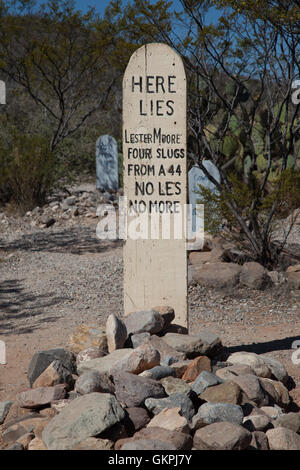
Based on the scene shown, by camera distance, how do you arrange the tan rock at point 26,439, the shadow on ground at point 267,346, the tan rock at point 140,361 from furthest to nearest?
the shadow on ground at point 267,346 → the tan rock at point 140,361 → the tan rock at point 26,439

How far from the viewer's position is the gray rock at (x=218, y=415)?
270 cm

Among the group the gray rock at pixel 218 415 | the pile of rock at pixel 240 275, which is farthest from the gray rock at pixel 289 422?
the pile of rock at pixel 240 275

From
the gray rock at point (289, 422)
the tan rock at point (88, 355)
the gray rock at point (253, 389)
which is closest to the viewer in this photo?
the gray rock at point (289, 422)

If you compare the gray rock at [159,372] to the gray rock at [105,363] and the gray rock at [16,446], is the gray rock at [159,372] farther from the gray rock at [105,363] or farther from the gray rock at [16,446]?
the gray rock at [16,446]

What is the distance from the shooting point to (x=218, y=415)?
271 cm

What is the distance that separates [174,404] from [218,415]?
26cm

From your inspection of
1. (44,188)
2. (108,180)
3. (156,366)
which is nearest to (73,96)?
(108,180)

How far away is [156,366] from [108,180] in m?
10.4

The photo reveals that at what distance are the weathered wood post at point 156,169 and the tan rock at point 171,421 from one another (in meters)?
1.46

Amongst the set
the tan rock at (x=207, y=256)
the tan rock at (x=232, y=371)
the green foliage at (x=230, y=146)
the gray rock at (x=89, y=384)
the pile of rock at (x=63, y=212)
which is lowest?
the tan rock at (x=232, y=371)

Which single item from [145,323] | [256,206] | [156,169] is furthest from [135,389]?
[256,206]

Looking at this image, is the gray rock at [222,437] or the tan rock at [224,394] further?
the tan rock at [224,394]

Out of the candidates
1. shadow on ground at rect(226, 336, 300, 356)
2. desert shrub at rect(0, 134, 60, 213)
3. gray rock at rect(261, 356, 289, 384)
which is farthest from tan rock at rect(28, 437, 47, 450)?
desert shrub at rect(0, 134, 60, 213)

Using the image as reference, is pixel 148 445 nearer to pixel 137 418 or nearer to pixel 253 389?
pixel 137 418
